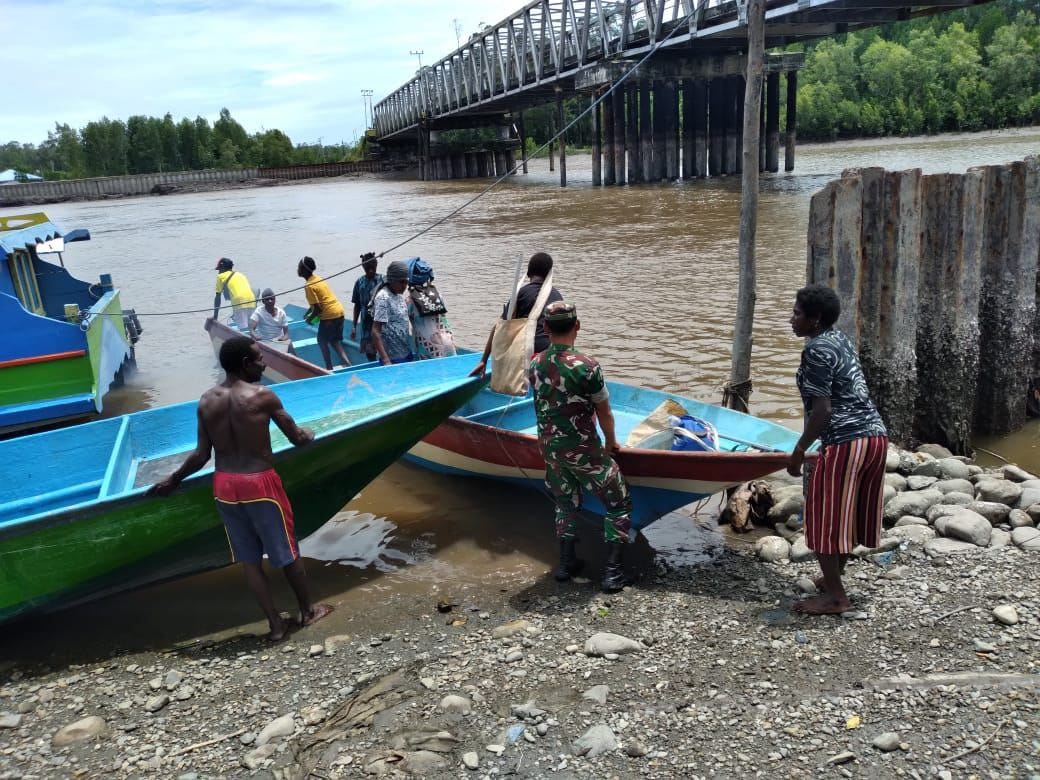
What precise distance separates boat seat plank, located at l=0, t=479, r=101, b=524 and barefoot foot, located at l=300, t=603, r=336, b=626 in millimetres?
1598

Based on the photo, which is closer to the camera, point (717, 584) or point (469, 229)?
point (717, 584)

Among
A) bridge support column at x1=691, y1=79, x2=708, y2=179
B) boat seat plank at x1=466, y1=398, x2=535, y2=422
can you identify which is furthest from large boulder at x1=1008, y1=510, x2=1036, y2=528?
bridge support column at x1=691, y1=79, x2=708, y2=179

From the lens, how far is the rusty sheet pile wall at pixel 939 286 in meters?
6.33

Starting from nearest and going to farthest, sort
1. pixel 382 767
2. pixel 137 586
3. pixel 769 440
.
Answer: pixel 382 767, pixel 137 586, pixel 769 440

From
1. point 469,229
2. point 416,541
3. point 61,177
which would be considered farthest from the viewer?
point 61,177

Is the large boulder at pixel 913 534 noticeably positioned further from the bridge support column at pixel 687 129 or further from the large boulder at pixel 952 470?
the bridge support column at pixel 687 129

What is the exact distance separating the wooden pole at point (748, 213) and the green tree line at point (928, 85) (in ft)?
196

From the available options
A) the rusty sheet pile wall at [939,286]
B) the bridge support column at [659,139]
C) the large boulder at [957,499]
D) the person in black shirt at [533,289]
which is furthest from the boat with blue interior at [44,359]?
the bridge support column at [659,139]

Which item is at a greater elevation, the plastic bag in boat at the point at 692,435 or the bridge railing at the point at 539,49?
the bridge railing at the point at 539,49

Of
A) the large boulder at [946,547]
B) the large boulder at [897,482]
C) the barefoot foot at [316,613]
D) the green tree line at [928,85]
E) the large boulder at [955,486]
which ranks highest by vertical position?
the green tree line at [928,85]

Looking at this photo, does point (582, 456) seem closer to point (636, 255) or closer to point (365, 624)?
point (365, 624)

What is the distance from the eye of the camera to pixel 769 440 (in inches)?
230

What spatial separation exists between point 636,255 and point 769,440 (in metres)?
13.5

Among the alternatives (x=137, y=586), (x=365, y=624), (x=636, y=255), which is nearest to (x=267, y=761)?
(x=365, y=624)
